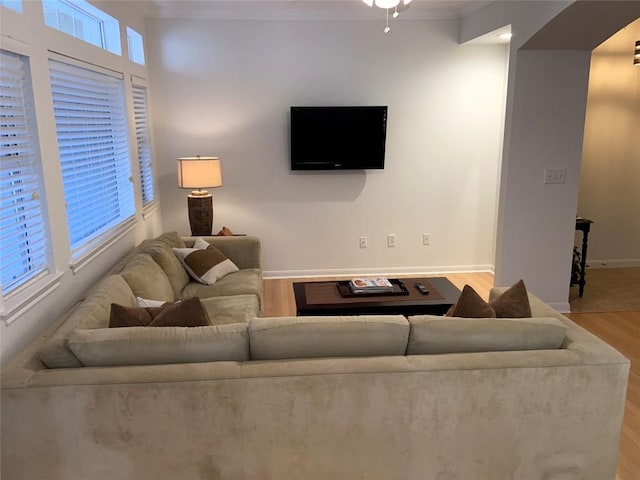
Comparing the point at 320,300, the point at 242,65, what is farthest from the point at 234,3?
the point at 320,300

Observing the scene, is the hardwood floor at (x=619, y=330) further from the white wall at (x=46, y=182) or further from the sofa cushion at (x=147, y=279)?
the white wall at (x=46, y=182)

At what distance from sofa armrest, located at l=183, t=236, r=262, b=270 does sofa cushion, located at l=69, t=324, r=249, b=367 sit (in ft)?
7.20

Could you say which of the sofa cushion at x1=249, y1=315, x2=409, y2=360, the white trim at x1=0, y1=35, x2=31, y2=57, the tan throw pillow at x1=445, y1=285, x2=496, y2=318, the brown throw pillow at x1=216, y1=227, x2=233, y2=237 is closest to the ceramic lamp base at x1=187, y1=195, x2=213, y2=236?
the brown throw pillow at x1=216, y1=227, x2=233, y2=237

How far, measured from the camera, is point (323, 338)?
197cm

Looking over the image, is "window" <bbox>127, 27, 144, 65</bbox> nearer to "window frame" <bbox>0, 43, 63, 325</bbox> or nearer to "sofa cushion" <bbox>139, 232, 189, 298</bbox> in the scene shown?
"sofa cushion" <bbox>139, 232, 189, 298</bbox>

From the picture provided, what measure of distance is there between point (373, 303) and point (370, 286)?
0.79 feet

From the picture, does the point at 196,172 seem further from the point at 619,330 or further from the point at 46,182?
the point at 619,330

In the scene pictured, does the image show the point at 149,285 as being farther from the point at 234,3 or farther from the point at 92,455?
the point at 234,3

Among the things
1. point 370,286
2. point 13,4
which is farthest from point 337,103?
point 13,4

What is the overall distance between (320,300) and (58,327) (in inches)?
62.9

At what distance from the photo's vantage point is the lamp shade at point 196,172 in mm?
4375

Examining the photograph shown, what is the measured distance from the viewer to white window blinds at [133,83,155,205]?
4.35 metres

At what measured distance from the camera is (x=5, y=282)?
2.17 meters

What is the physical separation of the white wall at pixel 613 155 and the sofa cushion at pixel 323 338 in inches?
162
